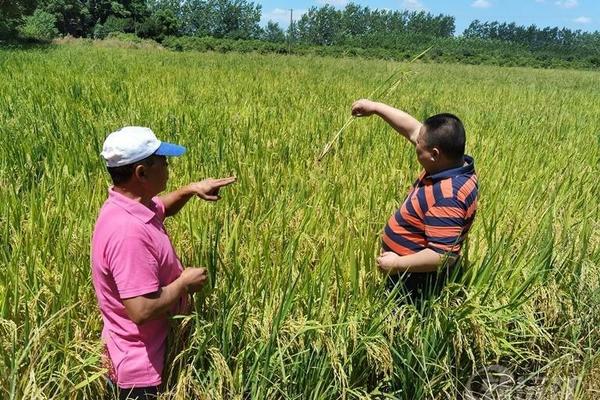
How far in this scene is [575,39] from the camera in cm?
10912

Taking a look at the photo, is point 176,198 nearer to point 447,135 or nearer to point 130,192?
point 130,192

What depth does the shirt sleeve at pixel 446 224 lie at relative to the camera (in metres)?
1.73

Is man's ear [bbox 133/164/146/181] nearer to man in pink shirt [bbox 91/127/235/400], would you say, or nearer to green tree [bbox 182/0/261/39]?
man in pink shirt [bbox 91/127/235/400]

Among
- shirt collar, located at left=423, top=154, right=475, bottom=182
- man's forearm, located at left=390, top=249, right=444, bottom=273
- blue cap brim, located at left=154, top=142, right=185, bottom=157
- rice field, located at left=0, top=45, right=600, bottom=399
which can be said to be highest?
blue cap brim, located at left=154, top=142, right=185, bottom=157

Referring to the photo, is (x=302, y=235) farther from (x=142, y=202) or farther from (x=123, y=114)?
(x=123, y=114)

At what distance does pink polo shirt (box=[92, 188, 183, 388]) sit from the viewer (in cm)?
132

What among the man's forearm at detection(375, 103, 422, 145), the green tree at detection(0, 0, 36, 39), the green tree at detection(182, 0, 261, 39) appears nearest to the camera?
the man's forearm at detection(375, 103, 422, 145)

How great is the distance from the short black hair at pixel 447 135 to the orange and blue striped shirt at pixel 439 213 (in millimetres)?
75

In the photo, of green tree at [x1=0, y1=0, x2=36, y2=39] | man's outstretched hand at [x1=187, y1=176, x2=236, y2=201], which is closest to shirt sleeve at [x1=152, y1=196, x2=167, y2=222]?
man's outstretched hand at [x1=187, y1=176, x2=236, y2=201]

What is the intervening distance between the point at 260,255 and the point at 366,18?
9778cm

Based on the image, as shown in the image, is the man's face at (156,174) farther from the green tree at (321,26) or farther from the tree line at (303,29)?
the green tree at (321,26)

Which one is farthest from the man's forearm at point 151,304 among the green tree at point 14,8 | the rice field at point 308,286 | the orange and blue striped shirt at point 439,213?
the green tree at point 14,8

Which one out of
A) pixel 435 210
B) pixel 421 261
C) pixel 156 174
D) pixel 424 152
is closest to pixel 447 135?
pixel 424 152

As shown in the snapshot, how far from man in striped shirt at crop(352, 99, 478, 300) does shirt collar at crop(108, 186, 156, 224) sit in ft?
2.94
